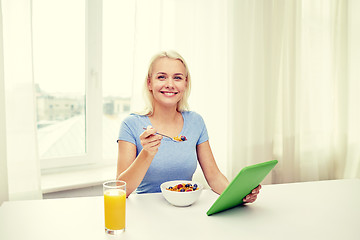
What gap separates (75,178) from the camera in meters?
2.05

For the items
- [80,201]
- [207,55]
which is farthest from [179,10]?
[80,201]

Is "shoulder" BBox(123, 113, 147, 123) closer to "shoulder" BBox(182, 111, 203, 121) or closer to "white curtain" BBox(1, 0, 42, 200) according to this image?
"shoulder" BBox(182, 111, 203, 121)

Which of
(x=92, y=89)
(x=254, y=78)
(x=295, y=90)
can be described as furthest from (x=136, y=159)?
(x=295, y=90)

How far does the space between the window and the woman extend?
2.42ft

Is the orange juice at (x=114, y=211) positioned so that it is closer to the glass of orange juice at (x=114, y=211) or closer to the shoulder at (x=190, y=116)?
the glass of orange juice at (x=114, y=211)

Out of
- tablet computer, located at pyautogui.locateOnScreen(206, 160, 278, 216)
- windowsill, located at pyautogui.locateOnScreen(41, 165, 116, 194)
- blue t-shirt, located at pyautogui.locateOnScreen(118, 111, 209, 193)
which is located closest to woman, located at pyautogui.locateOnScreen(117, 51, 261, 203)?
blue t-shirt, located at pyautogui.locateOnScreen(118, 111, 209, 193)

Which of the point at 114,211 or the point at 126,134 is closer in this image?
the point at 114,211

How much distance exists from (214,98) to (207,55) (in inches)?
11.6

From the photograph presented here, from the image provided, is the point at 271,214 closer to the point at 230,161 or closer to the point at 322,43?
the point at 230,161

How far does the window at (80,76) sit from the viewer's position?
84.3 inches

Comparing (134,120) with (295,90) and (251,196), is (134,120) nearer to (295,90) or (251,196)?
(251,196)

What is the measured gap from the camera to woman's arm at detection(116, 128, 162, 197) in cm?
120

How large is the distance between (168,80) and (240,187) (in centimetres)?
70

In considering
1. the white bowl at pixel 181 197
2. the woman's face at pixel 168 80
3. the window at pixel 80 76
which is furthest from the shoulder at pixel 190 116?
the window at pixel 80 76
